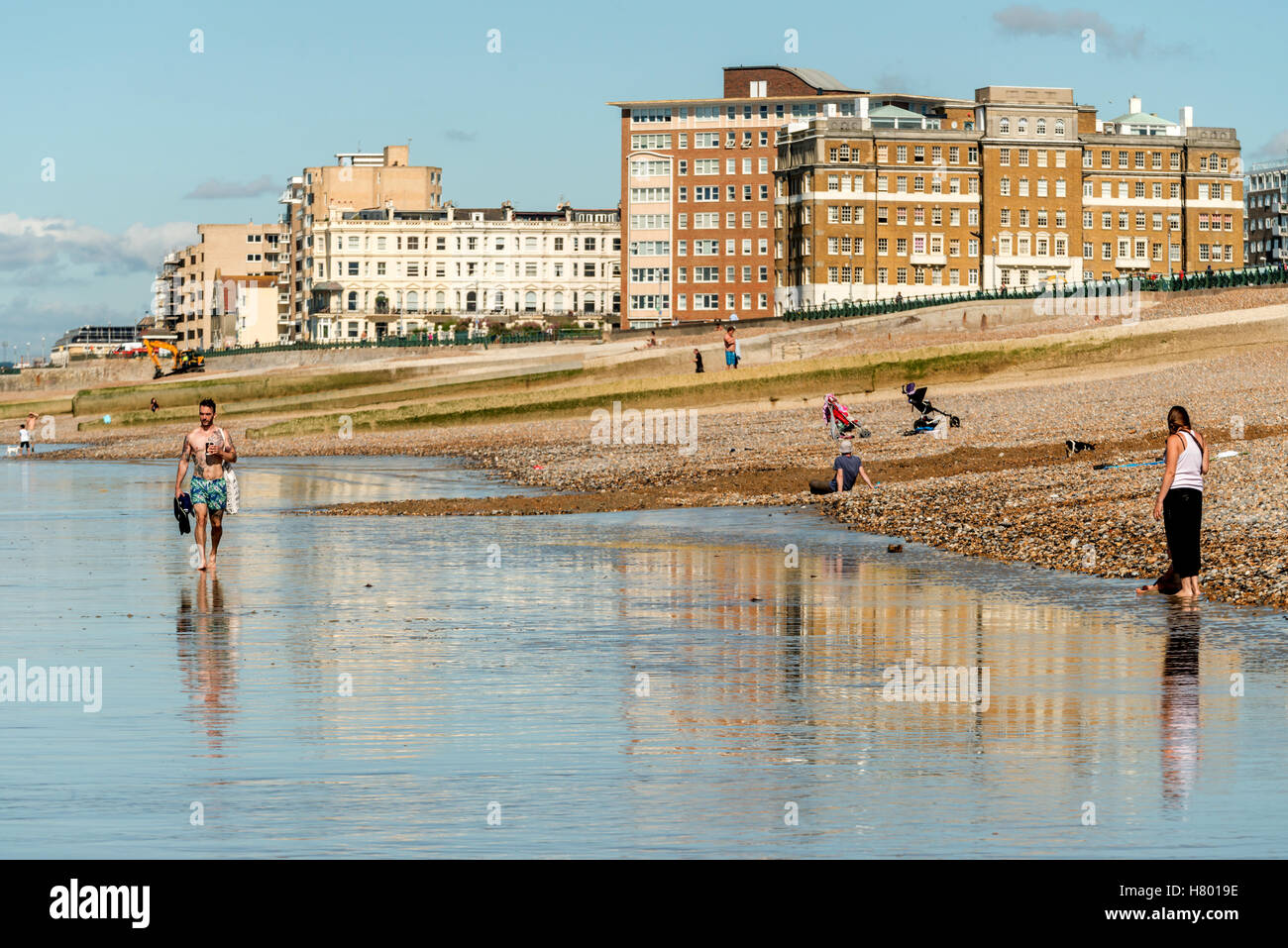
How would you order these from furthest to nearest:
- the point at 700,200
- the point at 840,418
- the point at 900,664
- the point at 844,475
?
the point at 700,200
the point at 840,418
the point at 844,475
the point at 900,664

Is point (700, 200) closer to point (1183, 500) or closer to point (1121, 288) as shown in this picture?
point (1121, 288)

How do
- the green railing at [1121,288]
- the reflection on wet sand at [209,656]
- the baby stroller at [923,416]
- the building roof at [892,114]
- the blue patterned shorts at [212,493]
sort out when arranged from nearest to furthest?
the reflection on wet sand at [209,656]
the blue patterned shorts at [212,493]
the baby stroller at [923,416]
the green railing at [1121,288]
the building roof at [892,114]

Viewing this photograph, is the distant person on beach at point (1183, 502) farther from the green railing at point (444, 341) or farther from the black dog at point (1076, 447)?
the green railing at point (444, 341)

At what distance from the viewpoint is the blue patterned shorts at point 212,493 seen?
22047mm

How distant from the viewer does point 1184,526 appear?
714 inches

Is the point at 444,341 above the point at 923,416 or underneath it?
above

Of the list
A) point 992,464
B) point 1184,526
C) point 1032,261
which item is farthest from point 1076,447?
point 1032,261

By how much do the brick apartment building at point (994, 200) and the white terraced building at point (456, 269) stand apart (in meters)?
42.5

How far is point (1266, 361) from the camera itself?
169 feet

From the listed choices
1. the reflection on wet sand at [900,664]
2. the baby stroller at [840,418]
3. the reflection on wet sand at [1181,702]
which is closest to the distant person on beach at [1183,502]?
the reflection on wet sand at [1181,702]

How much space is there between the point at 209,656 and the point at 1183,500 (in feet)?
31.0
